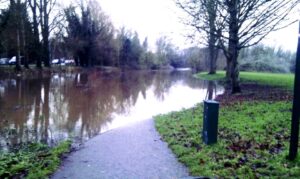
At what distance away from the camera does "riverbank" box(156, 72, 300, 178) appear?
16.5 ft

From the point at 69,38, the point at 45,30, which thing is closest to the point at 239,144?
the point at 45,30

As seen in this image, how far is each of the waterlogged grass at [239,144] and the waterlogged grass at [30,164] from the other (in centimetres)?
247

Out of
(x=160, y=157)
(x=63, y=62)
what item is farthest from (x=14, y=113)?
(x=63, y=62)

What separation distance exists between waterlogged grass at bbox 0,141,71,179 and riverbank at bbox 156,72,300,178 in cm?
248

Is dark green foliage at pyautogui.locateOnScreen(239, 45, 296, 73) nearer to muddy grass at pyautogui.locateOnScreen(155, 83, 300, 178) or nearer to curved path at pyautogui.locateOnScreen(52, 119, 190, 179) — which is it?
muddy grass at pyautogui.locateOnScreen(155, 83, 300, 178)

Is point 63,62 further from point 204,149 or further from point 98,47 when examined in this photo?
point 204,149

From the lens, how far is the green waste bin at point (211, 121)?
6.55 metres

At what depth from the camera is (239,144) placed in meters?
6.51

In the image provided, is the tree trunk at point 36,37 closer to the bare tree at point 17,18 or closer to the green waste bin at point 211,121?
the bare tree at point 17,18

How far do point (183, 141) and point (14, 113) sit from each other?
8863mm

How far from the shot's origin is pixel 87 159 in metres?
6.48

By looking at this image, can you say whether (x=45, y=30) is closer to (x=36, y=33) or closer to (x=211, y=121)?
(x=36, y=33)

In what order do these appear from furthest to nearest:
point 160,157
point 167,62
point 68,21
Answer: point 167,62 < point 68,21 < point 160,157

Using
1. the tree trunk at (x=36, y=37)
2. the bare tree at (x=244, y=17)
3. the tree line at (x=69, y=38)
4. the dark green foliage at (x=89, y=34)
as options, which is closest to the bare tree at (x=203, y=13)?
the bare tree at (x=244, y=17)
